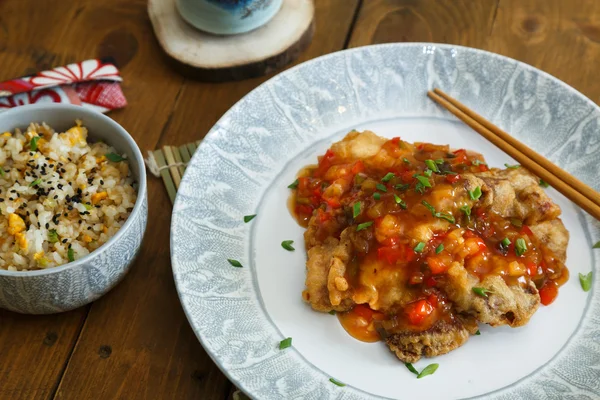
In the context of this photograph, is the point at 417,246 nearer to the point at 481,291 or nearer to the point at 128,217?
the point at 481,291

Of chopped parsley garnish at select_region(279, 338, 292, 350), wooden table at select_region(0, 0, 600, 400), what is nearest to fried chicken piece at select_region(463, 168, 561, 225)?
chopped parsley garnish at select_region(279, 338, 292, 350)

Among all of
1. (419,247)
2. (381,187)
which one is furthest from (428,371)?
(381,187)

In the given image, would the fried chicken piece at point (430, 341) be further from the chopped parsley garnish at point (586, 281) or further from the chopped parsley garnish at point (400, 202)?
the chopped parsley garnish at point (586, 281)

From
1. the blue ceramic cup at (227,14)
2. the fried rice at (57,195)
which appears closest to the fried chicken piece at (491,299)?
the fried rice at (57,195)

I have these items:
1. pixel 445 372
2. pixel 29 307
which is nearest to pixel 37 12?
pixel 29 307

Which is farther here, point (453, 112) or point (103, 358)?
point (453, 112)

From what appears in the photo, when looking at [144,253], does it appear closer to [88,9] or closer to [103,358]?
[103,358]
